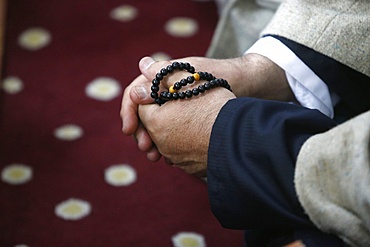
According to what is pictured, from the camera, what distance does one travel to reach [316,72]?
0.90 m

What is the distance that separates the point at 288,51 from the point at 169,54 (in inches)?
24.4

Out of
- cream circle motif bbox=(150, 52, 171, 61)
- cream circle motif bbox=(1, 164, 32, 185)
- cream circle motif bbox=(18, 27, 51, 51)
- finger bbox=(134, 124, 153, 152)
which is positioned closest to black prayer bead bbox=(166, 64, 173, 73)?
finger bbox=(134, 124, 153, 152)

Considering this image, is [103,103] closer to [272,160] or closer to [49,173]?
[49,173]

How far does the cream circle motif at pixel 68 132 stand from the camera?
1.28 m

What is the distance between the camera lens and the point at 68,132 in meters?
1.29

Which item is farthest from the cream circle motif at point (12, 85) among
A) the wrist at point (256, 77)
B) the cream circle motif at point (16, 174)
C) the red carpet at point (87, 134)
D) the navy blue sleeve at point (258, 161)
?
the navy blue sleeve at point (258, 161)

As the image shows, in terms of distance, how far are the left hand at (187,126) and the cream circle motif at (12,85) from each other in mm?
614

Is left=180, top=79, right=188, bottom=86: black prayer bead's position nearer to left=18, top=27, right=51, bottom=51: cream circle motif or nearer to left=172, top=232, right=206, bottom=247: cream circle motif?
left=172, top=232, right=206, bottom=247: cream circle motif

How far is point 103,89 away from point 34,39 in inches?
10.4

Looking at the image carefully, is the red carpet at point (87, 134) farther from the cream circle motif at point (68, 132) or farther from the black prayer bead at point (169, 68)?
the black prayer bead at point (169, 68)

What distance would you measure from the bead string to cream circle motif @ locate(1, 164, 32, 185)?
0.45m

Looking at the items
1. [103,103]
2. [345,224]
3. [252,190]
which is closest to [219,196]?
[252,190]

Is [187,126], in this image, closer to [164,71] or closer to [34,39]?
[164,71]

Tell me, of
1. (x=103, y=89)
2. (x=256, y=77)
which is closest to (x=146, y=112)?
(x=256, y=77)
